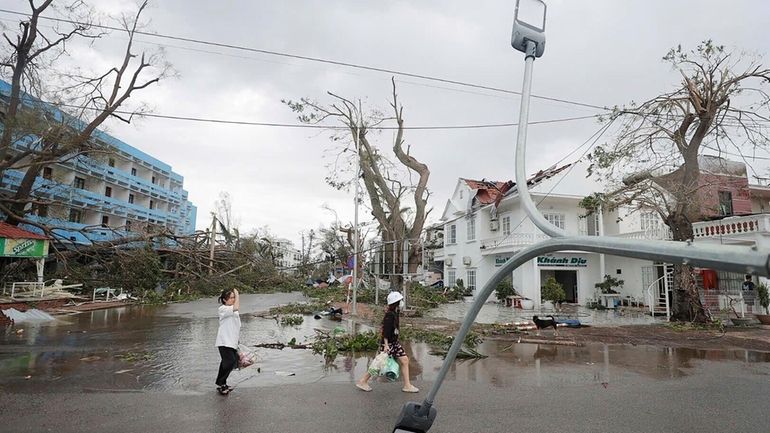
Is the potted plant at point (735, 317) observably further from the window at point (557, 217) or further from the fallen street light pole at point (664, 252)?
the fallen street light pole at point (664, 252)

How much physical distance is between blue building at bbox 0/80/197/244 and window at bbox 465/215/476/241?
19.6 metres

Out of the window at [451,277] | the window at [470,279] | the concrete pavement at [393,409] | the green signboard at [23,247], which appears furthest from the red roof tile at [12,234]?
the window at [451,277]

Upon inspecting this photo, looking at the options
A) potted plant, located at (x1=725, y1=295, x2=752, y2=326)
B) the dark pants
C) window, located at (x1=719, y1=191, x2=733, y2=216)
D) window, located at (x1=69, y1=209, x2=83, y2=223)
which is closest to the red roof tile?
the dark pants

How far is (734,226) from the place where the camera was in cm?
1784

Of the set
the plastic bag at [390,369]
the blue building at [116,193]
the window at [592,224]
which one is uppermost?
the blue building at [116,193]

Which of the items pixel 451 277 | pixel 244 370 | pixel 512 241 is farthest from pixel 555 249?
pixel 451 277

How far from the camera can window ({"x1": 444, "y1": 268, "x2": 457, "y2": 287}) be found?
31.7 m

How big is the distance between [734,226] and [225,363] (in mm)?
19674

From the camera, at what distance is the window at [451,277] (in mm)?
31703

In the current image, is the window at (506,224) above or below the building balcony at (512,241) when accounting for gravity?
above

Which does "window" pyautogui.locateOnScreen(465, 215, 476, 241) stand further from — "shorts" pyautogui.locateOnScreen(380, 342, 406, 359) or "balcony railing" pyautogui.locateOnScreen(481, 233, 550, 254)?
"shorts" pyautogui.locateOnScreen(380, 342, 406, 359)

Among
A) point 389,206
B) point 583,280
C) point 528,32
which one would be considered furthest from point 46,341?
point 583,280

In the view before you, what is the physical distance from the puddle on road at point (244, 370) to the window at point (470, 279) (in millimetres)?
17869

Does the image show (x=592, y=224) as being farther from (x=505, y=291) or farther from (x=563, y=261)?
(x=505, y=291)
